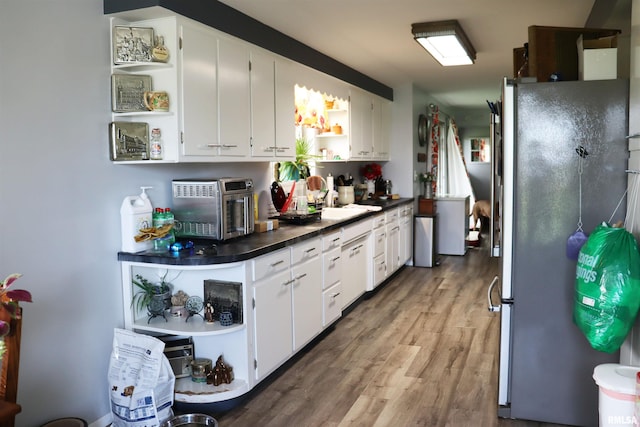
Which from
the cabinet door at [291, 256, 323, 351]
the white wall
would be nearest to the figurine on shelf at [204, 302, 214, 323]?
the white wall

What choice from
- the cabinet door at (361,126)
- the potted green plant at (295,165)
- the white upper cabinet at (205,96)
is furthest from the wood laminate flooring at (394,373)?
the cabinet door at (361,126)

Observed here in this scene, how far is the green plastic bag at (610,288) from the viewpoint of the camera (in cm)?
208

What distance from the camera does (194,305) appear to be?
3066 mm

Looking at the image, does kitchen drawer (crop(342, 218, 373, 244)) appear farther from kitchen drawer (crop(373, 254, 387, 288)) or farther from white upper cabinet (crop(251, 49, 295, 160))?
white upper cabinet (crop(251, 49, 295, 160))

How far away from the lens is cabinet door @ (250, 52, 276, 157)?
3588 millimetres

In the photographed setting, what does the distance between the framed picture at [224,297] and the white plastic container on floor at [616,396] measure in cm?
177

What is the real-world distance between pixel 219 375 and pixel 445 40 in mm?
2947

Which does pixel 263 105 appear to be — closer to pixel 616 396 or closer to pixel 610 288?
pixel 610 288

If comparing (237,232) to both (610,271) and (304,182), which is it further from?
(610,271)

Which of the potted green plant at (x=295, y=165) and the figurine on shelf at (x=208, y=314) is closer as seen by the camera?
the figurine on shelf at (x=208, y=314)

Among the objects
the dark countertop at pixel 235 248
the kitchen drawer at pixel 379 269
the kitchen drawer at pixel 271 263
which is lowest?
the kitchen drawer at pixel 379 269

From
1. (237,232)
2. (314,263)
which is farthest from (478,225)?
(237,232)

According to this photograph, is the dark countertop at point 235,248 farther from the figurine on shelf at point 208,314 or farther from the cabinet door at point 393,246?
the cabinet door at point 393,246

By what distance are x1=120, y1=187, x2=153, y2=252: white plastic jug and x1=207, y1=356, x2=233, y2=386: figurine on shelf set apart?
0.76 metres
